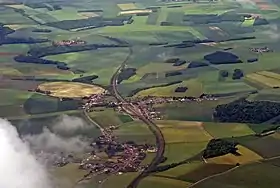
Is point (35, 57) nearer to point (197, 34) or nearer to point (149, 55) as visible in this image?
point (149, 55)

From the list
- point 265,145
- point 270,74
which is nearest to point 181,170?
point 265,145

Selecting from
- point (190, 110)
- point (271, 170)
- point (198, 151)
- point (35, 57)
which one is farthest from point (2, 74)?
point (271, 170)

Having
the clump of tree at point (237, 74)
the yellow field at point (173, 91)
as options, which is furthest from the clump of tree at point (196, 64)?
the yellow field at point (173, 91)

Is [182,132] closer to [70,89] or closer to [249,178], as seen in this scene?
[249,178]

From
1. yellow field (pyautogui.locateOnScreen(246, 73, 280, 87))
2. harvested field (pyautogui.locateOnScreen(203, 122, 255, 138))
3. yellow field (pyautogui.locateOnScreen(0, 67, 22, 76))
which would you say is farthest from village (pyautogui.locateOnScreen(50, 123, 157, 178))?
yellow field (pyautogui.locateOnScreen(0, 67, 22, 76))

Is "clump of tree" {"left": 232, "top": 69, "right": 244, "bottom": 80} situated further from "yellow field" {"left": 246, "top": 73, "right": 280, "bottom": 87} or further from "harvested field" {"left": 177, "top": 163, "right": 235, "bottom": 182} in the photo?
"harvested field" {"left": 177, "top": 163, "right": 235, "bottom": 182}

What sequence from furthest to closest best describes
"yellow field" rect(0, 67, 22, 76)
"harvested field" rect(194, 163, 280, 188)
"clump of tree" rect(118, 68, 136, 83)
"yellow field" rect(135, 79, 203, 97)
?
"yellow field" rect(0, 67, 22, 76) → "clump of tree" rect(118, 68, 136, 83) → "yellow field" rect(135, 79, 203, 97) → "harvested field" rect(194, 163, 280, 188)

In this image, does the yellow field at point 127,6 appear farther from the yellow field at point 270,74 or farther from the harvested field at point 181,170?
the harvested field at point 181,170
